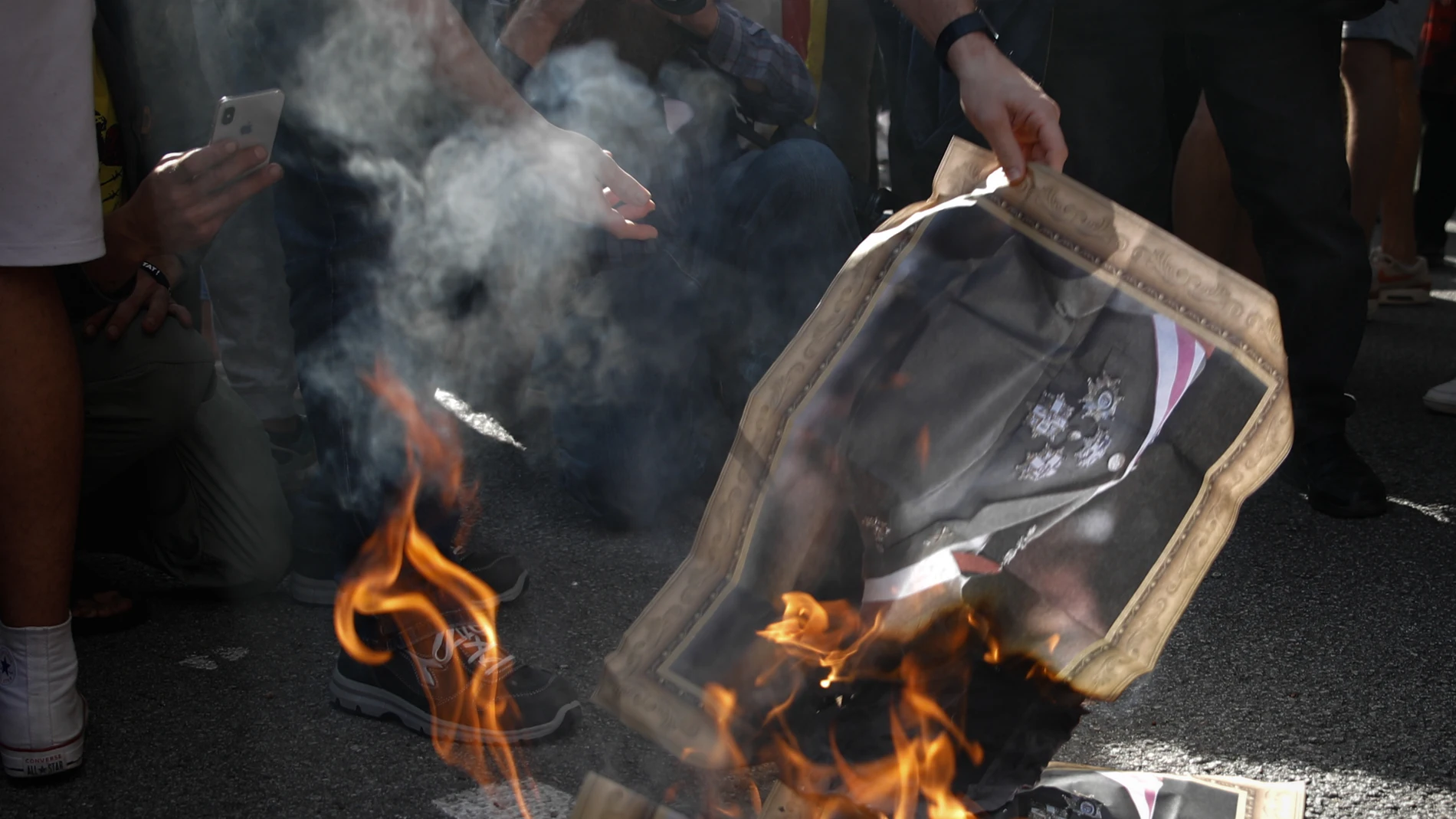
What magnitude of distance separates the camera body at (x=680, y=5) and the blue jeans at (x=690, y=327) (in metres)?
0.35

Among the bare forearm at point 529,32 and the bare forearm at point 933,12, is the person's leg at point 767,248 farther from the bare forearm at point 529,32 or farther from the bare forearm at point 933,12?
the bare forearm at point 933,12

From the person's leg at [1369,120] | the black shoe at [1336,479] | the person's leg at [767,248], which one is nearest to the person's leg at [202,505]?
the person's leg at [767,248]

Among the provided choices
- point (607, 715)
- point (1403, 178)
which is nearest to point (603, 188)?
point (607, 715)

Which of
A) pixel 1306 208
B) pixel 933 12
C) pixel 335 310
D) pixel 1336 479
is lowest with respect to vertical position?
pixel 1336 479

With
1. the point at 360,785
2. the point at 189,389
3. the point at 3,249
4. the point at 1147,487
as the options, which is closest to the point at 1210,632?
the point at 1147,487

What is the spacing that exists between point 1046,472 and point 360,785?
1051 mm

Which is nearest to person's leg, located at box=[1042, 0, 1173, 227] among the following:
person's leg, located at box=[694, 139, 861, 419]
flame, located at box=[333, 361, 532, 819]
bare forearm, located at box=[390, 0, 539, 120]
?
person's leg, located at box=[694, 139, 861, 419]

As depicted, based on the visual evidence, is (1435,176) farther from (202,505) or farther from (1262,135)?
(202,505)

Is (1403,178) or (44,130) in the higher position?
(44,130)

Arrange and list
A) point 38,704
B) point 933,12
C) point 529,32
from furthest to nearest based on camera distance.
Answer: point 529,32 < point 38,704 < point 933,12

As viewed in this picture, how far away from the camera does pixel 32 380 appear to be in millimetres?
1820

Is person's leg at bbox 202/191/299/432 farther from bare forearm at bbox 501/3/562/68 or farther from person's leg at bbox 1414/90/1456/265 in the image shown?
person's leg at bbox 1414/90/1456/265

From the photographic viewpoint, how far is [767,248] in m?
2.86

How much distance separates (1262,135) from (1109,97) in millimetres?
562
